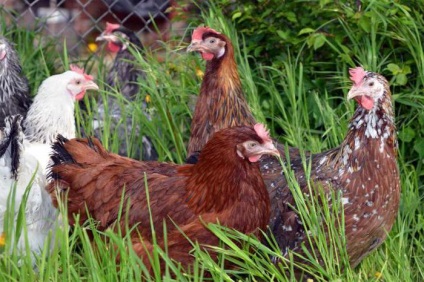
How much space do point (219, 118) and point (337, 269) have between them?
1.19m

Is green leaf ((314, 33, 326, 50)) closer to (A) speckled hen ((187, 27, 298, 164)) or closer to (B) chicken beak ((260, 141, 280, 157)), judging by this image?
(A) speckled hen ((187, 27, 298, 164))

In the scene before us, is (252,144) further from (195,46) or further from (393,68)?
(393,68)

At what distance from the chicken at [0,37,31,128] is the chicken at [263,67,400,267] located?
6.08 feet

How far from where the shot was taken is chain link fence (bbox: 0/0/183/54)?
6.91 meters

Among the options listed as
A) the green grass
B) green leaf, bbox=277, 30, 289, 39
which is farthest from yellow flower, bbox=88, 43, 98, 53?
green leaf, bbox=277, 30, 289, 39

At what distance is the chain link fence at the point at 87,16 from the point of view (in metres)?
6.91

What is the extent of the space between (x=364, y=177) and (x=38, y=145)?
5.56ft

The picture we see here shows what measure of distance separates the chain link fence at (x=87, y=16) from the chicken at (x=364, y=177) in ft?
9.46

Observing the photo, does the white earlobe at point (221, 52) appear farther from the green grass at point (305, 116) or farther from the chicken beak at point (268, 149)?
the chicken beak at point (268, 149)

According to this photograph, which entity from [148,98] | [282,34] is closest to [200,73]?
[148,98]

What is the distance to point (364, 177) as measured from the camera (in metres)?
4.09

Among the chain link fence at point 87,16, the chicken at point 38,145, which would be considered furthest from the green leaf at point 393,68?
the chain link fence at point 87,16

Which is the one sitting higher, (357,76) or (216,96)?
(357,76)

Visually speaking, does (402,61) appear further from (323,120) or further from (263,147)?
(263,147)
